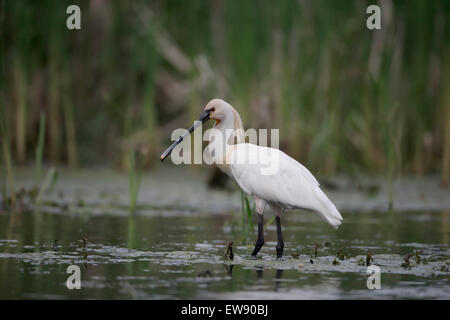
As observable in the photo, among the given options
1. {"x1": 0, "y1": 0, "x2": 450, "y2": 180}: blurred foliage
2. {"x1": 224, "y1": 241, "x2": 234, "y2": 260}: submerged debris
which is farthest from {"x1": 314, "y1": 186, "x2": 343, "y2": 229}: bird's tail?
{"x1": 0, "y1": 0, "x2": 450, "y2": 180}: blurred foliage

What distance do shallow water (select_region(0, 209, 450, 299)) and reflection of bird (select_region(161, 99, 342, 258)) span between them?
47 centimetres

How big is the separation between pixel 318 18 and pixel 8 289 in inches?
351

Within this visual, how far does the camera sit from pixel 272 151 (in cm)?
895

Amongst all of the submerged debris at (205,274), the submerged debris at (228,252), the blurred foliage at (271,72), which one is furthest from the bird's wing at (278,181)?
the blurred foliage at (271,72)

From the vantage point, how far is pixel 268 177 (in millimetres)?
8703

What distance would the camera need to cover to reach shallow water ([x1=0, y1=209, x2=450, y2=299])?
6801 mm

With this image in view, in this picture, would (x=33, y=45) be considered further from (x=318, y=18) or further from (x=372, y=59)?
(x=372, y=59)

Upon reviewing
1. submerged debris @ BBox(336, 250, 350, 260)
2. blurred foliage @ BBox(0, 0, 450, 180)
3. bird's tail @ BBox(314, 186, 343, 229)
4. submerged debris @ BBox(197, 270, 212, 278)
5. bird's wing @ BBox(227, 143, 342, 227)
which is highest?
blurred foliage @ BBox(0, 0, 450, 180)

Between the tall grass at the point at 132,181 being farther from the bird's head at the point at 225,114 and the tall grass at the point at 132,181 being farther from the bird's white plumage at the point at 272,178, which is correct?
the bird's white plumage at the point at 272,178

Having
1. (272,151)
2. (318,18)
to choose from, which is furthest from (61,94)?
(272,151)

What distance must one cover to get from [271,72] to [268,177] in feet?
21.2

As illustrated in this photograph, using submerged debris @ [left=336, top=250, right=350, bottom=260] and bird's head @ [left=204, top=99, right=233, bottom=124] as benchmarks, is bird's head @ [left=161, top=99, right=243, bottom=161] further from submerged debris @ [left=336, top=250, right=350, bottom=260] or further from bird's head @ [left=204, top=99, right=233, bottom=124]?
submerged debris @ [left=336, top=250, right=350, bottom=260]

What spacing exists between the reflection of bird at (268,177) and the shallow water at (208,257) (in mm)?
468

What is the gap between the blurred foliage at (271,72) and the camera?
46.5 ft
